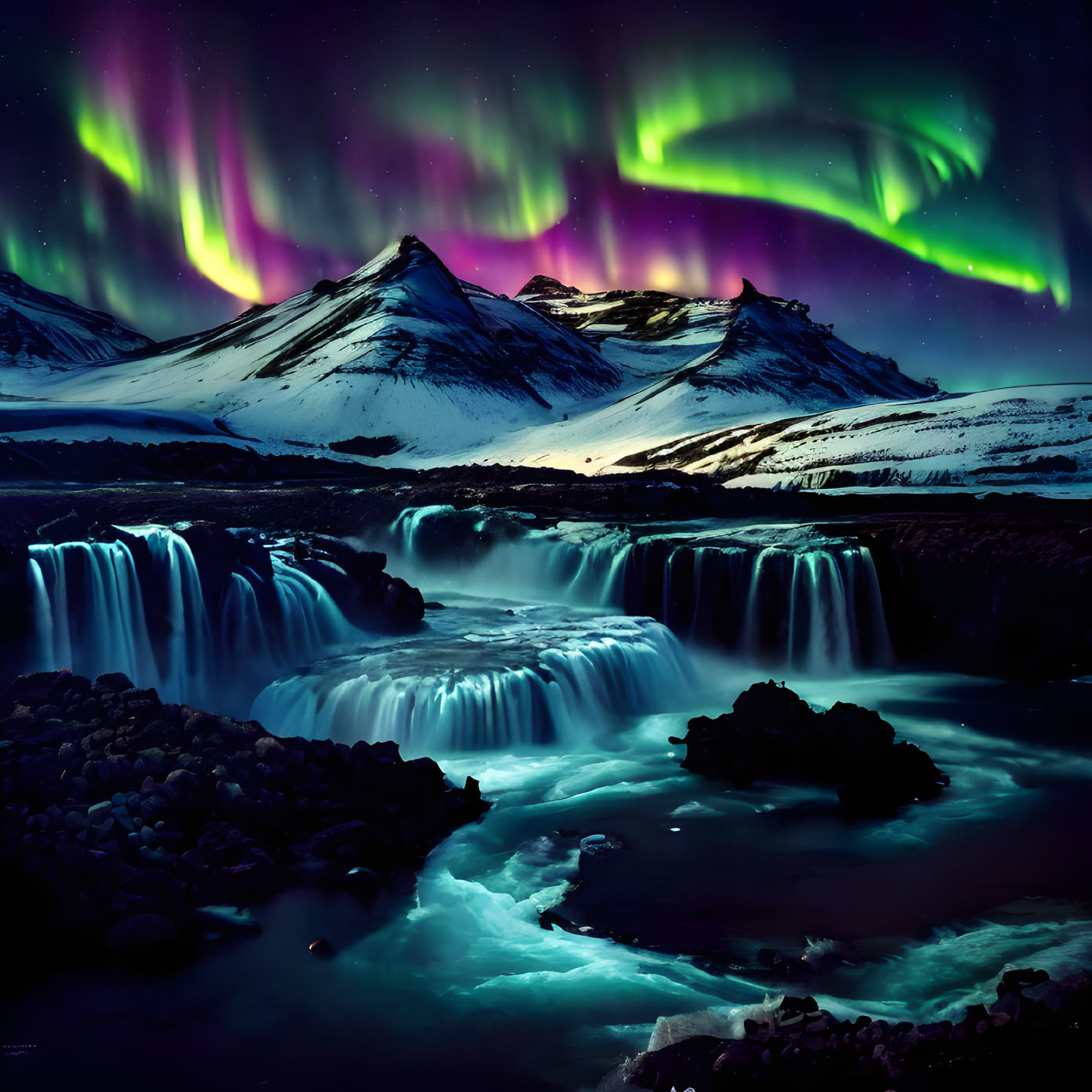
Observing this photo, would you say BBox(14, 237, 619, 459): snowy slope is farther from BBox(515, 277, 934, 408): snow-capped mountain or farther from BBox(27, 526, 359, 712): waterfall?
BBox(27, 526, 359, 712): waterfall

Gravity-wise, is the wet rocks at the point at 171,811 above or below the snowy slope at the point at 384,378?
below

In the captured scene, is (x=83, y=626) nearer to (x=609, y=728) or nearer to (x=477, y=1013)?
(x=609, y=728)

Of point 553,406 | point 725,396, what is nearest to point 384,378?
point 553,406

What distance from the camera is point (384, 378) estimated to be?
Result: 495ft

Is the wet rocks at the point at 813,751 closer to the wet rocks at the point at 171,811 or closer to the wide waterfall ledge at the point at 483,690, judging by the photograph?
the wide waterfall ledge at the point at 483,690

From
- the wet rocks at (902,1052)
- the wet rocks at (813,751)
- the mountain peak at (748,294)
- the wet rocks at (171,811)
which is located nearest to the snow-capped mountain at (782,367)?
the mountain peak at (748,294)

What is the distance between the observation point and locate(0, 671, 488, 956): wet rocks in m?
10.2

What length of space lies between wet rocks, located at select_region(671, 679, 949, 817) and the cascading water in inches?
396

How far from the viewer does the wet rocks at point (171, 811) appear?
33.5 ft

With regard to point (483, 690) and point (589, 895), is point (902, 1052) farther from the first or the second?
point (483, 690)


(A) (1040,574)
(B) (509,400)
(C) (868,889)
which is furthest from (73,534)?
(B) (509,400)

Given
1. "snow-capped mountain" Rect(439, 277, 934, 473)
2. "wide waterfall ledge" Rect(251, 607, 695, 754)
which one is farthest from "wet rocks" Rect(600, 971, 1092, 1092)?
"snow-capped mountain" Rect(439, 277, 934, 473)

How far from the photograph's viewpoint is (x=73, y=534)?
817 inches

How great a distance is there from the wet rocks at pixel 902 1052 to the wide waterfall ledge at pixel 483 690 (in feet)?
34.6
